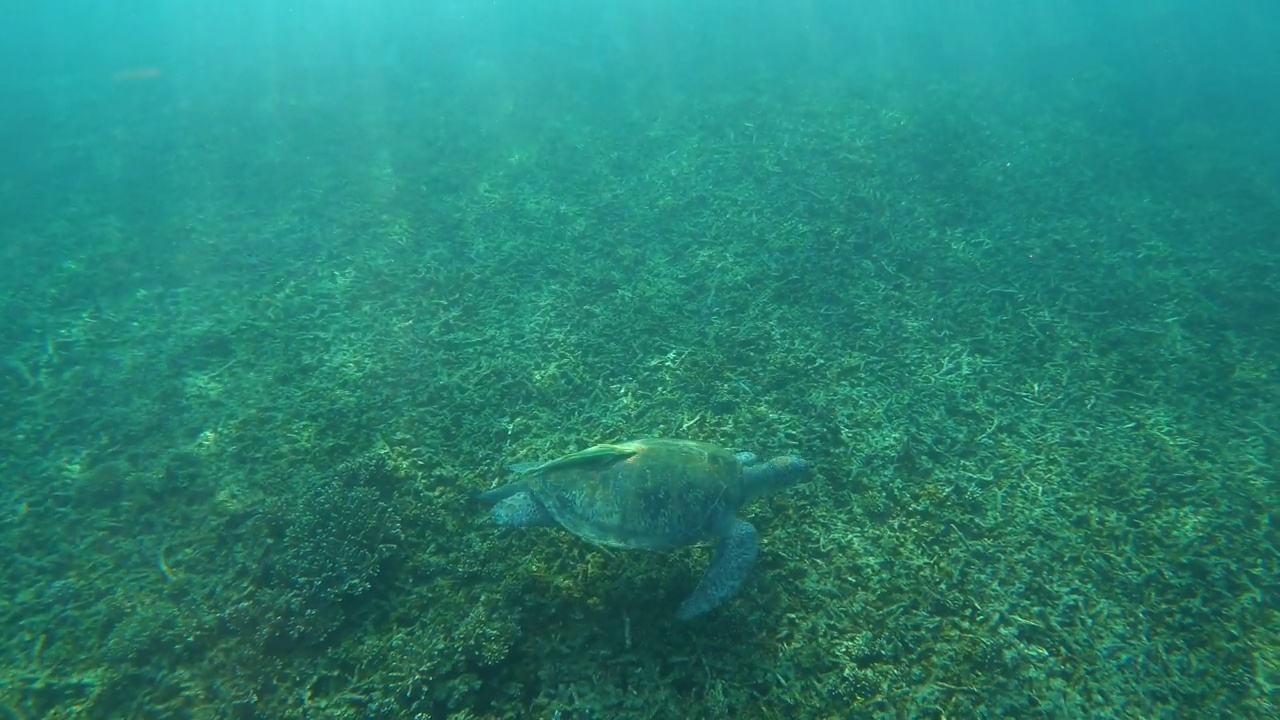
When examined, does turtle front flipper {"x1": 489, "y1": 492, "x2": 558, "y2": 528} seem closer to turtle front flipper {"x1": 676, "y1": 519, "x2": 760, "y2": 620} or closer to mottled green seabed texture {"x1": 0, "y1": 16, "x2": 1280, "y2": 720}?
mottled green seabed texture {"x1": 0, "y1": 16, "x2": 1280, "y2": 720}

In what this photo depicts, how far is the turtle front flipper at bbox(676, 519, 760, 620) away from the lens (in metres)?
3.87

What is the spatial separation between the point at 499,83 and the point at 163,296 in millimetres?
9704

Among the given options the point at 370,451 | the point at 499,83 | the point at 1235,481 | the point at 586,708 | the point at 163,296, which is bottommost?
the point at 1235,481

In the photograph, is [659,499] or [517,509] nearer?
[659,499]

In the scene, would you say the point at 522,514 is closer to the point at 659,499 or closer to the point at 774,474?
the point at 659,499

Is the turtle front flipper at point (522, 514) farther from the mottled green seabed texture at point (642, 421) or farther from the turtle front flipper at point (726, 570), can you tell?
the turtle front flipper at point (726, 570)

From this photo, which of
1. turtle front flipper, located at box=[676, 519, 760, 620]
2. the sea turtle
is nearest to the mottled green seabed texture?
turtle front flipper, located at box=[676, 519, 760, 620]

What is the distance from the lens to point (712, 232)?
828 cm

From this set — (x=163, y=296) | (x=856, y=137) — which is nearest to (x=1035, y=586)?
(x=856, y=137)

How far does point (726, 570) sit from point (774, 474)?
2.99 feet

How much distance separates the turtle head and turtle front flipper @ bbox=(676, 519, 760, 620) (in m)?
0.33

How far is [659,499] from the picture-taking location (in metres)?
4.09

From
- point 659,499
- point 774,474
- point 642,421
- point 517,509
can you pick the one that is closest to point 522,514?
point 517,509

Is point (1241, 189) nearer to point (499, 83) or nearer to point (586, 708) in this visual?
point (586, 708)
